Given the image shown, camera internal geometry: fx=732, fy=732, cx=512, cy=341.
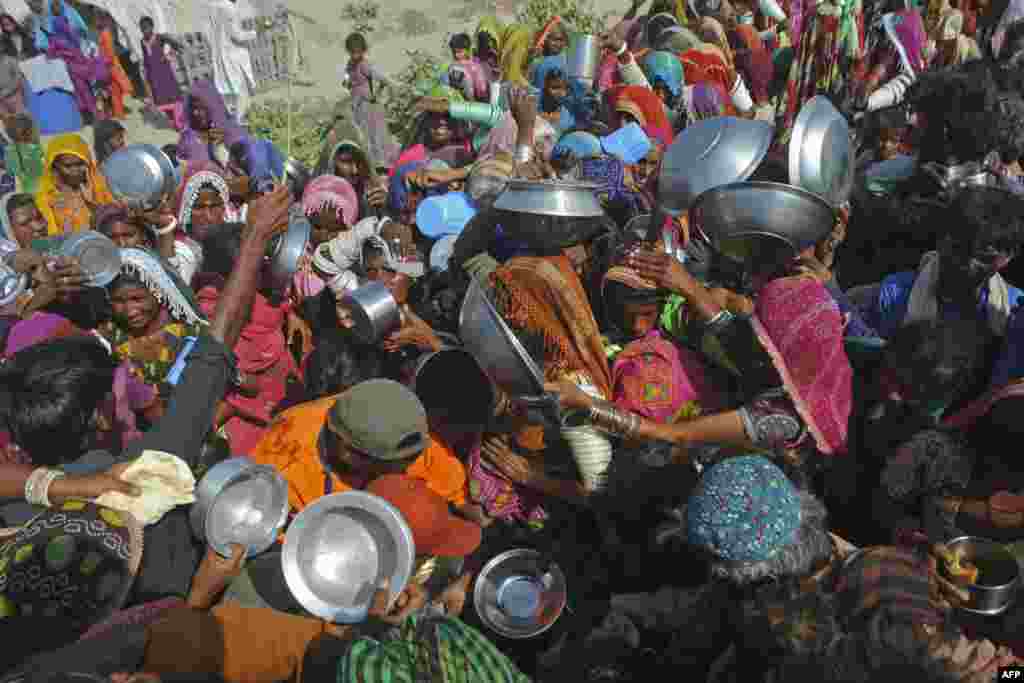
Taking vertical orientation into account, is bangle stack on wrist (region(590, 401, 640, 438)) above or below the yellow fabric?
below

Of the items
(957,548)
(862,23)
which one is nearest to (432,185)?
(957,548)

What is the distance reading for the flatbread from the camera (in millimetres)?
2104

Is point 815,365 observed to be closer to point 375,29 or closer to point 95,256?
point 95,256

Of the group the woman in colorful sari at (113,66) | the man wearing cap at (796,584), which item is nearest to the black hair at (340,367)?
the man wearing cap at (796,584)

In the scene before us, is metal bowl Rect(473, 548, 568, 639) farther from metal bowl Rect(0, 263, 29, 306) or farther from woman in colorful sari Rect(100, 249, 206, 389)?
metal bowl Rect(0, 263, 29, 306)

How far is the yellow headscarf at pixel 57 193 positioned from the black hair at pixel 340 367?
2744 mm

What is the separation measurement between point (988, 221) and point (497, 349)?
1565 mm

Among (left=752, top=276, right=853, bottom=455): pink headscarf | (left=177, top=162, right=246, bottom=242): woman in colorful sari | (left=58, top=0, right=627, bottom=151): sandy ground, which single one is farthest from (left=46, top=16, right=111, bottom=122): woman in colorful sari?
(left=752, top=276, right=853, bottom=455): pink headscarf

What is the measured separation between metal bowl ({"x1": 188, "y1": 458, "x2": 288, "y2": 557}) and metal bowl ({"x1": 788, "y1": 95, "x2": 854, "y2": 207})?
6.75 ft

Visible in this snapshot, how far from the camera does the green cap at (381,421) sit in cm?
238

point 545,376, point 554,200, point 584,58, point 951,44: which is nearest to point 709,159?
point 554,200

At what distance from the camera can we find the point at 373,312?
9.99ft

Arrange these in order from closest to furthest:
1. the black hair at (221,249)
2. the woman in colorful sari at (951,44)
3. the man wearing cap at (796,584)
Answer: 1. the man wearing cap at (796,584)
2. the black hair at (221,249)
3. the woman in colorful sari at (951,44)

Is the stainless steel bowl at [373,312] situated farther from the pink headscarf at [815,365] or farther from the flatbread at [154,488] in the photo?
the pink headscarf at [815,365]
